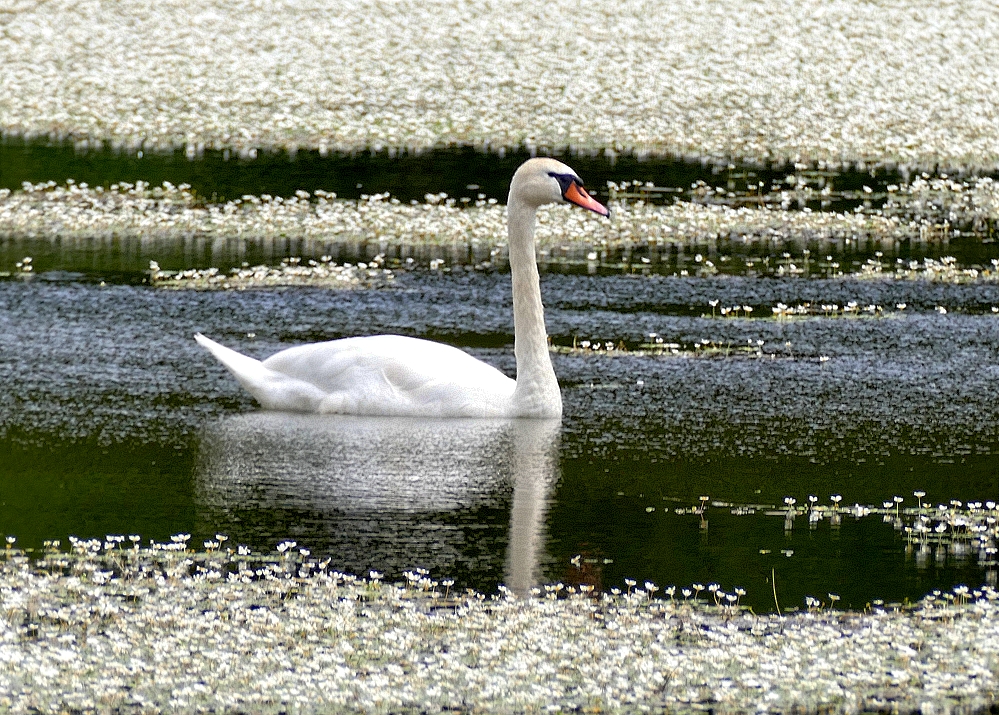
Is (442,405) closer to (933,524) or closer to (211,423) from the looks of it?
(211,423)

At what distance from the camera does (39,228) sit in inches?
764

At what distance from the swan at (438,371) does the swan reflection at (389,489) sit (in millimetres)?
103

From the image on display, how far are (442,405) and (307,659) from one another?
4740 mm

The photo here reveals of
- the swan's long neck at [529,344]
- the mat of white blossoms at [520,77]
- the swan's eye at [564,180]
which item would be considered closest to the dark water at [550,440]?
the swan's long neck at [529,344]

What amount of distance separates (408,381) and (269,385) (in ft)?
3.19

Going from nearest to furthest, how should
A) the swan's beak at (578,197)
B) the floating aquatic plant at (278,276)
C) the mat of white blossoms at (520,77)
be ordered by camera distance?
the swan's beak at (578,197), the floating aquatic plant at (278,276), the mat of white blossoms at (520,77)


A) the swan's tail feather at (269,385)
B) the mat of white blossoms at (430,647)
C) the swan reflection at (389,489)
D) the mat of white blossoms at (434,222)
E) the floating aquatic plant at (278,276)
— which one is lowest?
the mat of white blossoms at (430,647)

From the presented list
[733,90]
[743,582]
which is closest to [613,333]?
[743,582]

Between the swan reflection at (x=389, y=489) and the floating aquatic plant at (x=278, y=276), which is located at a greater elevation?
the floating aquatic plant at (x=278, y=276)

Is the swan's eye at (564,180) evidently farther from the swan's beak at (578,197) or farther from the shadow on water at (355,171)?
the shadow on water at (355,171)

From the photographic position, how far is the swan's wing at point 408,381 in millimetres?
11578

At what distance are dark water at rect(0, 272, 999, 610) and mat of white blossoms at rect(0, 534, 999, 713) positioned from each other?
0.43 metres

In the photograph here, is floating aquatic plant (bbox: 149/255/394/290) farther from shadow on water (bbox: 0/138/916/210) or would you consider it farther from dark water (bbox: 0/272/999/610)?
shadow on water (bbox: 0/138/916/210)

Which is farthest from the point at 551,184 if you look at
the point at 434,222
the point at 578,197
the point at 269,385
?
the point at 434,222
